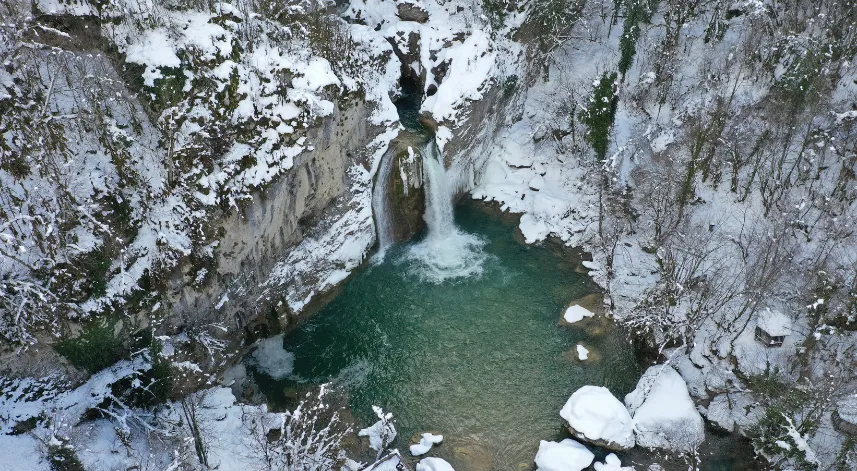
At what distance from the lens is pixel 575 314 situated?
20703 mm

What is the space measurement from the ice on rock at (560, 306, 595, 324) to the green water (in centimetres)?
32

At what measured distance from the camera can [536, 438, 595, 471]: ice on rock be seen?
1576 centimetres

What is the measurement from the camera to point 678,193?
2322cm

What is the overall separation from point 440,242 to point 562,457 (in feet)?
34.7

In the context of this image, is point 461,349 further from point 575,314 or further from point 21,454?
point 21,454

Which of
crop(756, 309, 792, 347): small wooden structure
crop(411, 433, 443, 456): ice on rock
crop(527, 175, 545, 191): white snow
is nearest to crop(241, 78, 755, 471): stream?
crop(411, 433, 443, 456): ice on rock

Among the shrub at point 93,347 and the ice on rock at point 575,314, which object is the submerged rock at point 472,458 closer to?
the ice on rock at point 575,314

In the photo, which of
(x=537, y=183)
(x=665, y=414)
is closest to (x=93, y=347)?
(x=665, y=414)

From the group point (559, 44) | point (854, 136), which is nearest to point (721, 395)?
point (854, 136)

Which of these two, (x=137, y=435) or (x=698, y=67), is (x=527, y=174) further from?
(x=137, y=435)

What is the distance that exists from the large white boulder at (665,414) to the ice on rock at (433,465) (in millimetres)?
5577

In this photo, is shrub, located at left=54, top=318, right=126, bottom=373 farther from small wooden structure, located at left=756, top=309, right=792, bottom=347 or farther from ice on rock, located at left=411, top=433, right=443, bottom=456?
small wooden structure, located at left=756, top=309, right=792, bottom=347

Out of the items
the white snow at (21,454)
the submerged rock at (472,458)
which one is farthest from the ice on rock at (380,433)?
the white snow at (21,454)

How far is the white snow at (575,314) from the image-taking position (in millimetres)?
20594
